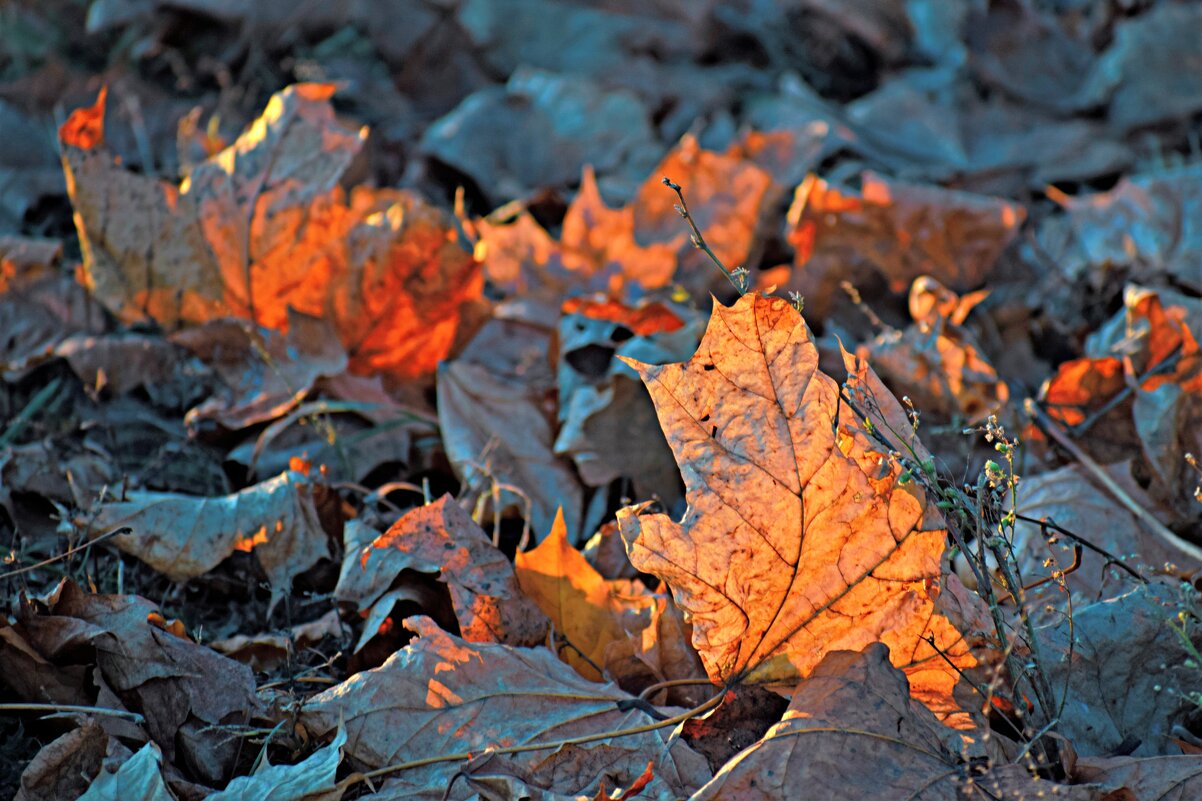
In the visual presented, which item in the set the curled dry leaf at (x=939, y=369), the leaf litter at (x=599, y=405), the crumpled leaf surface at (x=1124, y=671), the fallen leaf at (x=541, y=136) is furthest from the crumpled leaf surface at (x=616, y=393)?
the fallen leaf at (x=541, y=136)

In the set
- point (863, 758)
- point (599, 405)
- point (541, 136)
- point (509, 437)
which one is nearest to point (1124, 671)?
point (863, 758)

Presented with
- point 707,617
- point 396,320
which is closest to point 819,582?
point 707,617

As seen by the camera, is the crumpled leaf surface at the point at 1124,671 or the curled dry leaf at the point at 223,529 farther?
the curled dry leaf at the point at 223,529

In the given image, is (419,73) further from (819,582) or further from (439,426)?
(819,582)

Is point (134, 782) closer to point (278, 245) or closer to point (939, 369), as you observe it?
point (278, 245)

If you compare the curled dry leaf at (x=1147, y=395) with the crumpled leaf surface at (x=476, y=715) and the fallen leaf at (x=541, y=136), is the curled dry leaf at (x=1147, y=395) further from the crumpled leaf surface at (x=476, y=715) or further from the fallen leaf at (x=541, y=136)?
the fallen leaf at (x=541, y=136)

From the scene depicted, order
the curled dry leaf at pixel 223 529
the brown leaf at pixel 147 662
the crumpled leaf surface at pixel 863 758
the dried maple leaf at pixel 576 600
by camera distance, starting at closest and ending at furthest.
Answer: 1. the crumpled leaf surface at pixel 863 758
2. the brown leaf at pixel 147 662
3. the dried maple leaf at pixel 576 600
4. the curled dry leaf at pixel 223 529

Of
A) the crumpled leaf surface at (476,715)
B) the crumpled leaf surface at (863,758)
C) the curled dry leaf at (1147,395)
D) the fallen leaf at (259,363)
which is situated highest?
the crumpled leaf surface at (863,758)

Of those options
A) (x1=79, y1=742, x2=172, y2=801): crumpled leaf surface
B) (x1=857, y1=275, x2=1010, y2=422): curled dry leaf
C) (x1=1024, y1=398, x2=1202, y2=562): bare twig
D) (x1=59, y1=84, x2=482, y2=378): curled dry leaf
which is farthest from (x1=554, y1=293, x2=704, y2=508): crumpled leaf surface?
(x1=79, y1=742, x2=172, y2=801): crumpled leaf surface
